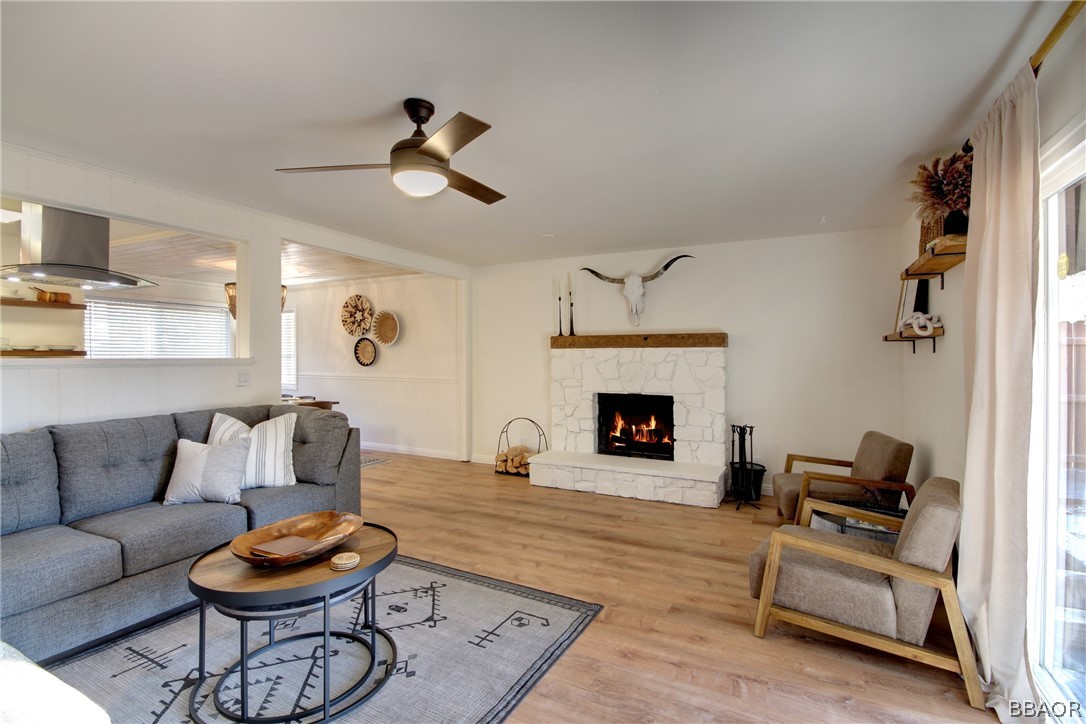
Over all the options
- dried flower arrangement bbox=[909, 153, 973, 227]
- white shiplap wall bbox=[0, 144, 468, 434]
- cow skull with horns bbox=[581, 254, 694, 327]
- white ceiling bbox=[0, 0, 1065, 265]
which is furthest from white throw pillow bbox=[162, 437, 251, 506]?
dried flower arrangement bbox=[909, 153, 973, 227]

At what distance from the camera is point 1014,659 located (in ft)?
5.98

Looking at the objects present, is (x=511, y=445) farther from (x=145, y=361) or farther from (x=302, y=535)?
(x=302, y=535)

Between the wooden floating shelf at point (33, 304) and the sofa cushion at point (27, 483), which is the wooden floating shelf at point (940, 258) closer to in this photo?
the sofa cushion at point (27, 483)

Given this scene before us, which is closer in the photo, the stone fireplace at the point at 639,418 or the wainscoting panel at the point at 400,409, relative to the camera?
the stone fireplace at the point at 639,418

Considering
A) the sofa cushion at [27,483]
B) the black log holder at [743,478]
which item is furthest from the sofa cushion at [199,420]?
the black log holder at [743,478]

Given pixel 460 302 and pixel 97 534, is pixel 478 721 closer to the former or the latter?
pixel 97 534

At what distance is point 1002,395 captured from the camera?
1851 mm

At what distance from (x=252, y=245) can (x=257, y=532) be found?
2407 mm

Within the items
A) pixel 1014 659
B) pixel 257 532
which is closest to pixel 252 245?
pixel 257 532

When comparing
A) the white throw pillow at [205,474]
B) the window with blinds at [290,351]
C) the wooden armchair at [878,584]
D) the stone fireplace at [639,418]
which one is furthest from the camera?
the window with blinds at [290,351]

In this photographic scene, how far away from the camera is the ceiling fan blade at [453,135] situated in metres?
1.87

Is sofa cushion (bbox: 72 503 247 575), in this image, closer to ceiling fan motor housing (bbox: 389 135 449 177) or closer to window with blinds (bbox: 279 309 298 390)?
ceiling fan motor housing (bbox: 389 135 449 177)

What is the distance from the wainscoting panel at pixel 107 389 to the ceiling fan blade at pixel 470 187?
2.25 metres

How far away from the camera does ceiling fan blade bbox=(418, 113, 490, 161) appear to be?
1873 mm
